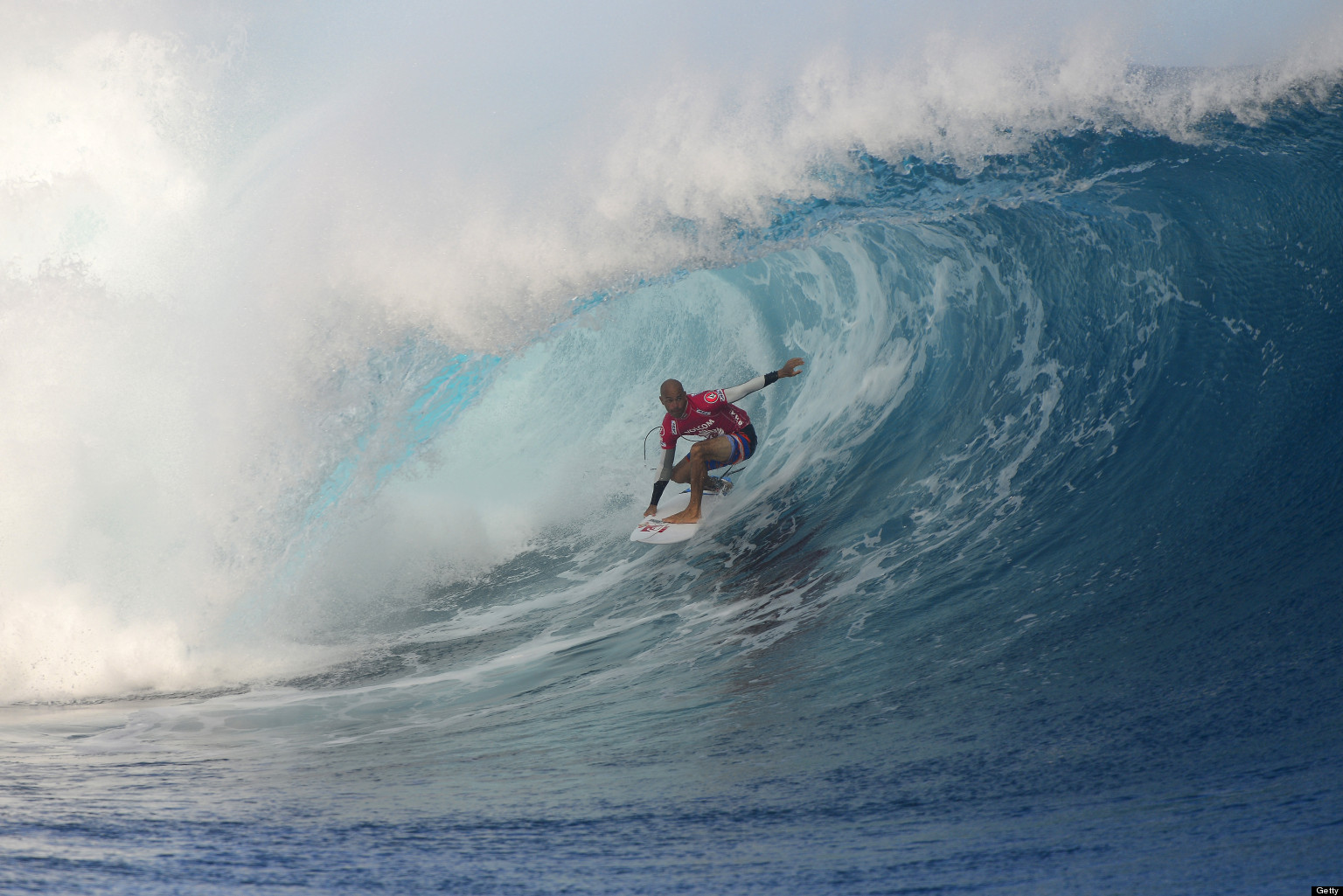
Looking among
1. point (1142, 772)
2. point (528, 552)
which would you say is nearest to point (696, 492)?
point (528, 552)

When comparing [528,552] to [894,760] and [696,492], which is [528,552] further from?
[894,760]

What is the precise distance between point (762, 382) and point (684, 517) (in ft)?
4.32

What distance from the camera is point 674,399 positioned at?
22.5 ft

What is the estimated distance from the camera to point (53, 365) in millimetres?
7996

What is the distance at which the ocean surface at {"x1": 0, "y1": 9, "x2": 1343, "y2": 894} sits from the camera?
2.64 m

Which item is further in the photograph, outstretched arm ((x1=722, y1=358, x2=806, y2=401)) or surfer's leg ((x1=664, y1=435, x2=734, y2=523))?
surfer's leg ((x1=664, y1=435, x2=734, y2=523))

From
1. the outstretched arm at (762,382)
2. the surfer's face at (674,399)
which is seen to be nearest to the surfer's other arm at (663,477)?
the surfer's face at (674,399)

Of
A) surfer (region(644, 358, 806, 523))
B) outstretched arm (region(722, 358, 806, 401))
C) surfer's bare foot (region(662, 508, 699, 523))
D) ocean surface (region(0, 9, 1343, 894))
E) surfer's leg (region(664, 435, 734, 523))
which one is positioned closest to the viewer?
ocean surface (region(0, 9, 1343, 894))

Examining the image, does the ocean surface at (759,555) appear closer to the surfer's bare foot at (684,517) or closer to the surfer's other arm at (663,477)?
the surfer's bare foot at (684,517)

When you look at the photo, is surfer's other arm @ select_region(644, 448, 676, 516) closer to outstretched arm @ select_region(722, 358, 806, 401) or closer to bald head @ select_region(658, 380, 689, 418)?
bald head @ select_region(658, 380, 689, 418)

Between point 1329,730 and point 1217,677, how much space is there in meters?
0.60

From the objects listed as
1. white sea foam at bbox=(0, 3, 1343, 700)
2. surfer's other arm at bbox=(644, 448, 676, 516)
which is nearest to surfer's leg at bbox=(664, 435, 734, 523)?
surfer's other arm at bbox=(644, 448, 676, 516)

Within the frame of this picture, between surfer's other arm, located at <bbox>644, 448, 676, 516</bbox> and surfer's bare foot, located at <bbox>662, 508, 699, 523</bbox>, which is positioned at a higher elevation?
surfer's other arm, located at <bbox>644, 448, 676, 516</bbox>

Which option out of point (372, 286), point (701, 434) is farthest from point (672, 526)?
point (372, 286)
